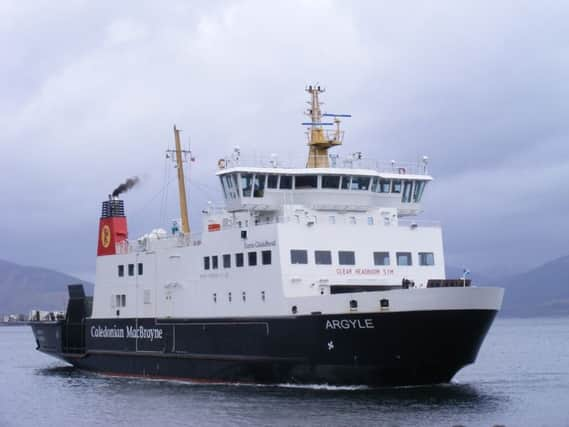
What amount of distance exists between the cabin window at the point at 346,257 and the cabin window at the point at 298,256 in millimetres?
1102

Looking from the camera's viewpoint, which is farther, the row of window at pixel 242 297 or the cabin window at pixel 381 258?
the cabin window at pixel 381 258

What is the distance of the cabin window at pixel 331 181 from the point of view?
2894cm

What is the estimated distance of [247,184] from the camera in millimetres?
28812

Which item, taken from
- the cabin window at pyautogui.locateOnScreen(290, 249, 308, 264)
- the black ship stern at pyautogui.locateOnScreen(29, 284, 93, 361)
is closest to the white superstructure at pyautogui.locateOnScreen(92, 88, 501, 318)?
the cabin window at pyautogui.locateOnScreen(290, 249, 308, 264)

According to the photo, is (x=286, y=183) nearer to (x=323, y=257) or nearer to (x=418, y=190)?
(x=323, y=257)

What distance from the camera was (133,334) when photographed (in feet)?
107

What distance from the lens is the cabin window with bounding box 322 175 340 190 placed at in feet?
94.9

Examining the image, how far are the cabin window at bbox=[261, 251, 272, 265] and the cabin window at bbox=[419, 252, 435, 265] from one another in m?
4.88

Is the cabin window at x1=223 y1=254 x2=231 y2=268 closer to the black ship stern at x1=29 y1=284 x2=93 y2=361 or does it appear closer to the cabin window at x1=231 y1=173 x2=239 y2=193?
the cabin window at x1=231 y1=173 x2=239 y2=193

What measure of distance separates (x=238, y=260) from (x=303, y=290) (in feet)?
8.29

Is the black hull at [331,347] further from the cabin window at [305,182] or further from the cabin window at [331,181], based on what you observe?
the cabin window at [331,181]

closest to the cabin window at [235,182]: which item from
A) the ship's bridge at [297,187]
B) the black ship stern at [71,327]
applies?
the ship's bridge at [297,187]

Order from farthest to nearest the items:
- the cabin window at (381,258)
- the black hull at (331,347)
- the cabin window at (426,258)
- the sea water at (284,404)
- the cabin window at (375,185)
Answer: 1. the cabin window at (375,185)
2. the cabin window at (426,258)
3. the cabin window at (381,258)
4. the black hull at (331,347)
5. the sea water at (284,404)

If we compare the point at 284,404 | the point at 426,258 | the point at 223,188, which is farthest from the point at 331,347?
the point at 223,188
